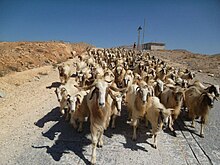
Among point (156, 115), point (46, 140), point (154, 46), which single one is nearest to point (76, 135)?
point (46, 140)

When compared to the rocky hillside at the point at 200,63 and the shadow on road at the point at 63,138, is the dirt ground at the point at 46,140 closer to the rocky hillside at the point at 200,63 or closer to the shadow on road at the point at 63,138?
the shadow on road at the point at 63,138

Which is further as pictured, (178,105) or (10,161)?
(178,105)

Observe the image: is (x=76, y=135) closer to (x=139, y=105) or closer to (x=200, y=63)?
(x=139, y=105)

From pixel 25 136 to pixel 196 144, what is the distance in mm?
5615

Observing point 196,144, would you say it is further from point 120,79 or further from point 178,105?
point 120,79

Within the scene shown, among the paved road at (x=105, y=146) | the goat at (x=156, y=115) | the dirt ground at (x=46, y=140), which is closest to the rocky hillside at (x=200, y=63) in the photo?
the paved road at (x=105, y=146)

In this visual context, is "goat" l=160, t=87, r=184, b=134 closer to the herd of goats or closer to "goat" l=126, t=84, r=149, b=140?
the herd of goats

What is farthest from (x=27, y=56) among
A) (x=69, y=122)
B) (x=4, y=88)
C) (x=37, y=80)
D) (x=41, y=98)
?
(x=69, y=122)

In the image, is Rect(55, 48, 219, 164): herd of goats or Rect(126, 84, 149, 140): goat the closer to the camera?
Rect(55, 48, 219, 164): herd of goats

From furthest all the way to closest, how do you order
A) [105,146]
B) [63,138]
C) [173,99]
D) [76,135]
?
[173,99] < [76,135] < [63,138] < [105,146]

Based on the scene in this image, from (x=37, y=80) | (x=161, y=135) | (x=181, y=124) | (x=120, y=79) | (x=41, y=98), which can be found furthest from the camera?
(x=37, y=80)

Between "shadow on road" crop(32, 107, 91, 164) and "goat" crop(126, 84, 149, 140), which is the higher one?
"goat" crop(126, 84, 149, 140)

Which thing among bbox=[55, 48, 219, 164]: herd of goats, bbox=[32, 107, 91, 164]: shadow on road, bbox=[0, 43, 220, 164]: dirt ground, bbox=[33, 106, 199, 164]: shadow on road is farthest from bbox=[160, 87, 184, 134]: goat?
bbox=[32, 107, 91, 164]: shadow on road

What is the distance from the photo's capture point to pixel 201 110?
8.75 metres
